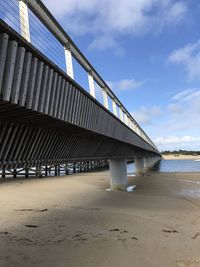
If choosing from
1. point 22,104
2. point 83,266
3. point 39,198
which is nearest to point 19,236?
point 83,266

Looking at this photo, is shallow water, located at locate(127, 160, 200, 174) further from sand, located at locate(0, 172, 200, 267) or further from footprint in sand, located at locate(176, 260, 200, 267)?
footprint in sand, located at locate(176, 260, 200, 267)

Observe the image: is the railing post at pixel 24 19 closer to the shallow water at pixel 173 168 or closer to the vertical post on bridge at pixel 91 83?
the vertical post on bridge at pixel 91 83

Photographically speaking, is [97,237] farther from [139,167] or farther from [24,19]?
[139,167]

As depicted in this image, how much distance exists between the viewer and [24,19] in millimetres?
8516

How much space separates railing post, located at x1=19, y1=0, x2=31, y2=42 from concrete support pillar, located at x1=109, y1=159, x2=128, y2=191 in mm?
22247

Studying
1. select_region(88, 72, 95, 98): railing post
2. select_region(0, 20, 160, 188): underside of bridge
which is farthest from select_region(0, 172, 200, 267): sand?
select_region(88, 72, 95, 98): railing post

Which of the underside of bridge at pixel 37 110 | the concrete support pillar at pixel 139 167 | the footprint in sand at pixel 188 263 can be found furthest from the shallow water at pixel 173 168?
the footprint in sand at pixel 188 263

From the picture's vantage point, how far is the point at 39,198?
2083cm

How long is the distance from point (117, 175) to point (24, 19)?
22.8 m

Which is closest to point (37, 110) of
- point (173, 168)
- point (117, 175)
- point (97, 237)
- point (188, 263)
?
point (97, 237)

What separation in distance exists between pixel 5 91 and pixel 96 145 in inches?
468

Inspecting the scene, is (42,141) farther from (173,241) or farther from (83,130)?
(173,241)

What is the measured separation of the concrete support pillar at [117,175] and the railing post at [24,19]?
22.2m

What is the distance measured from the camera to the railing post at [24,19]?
8.40m
